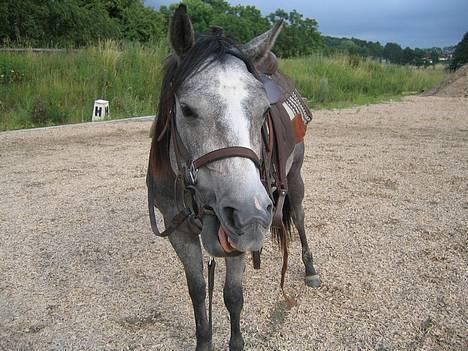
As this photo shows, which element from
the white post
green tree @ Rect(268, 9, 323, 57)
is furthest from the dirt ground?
green tree @ Rect(268, 9, 323, 57)

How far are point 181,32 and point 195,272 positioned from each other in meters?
1.26

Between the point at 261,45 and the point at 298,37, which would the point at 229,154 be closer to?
the point at 261,45

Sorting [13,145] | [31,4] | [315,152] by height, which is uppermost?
[31,4]

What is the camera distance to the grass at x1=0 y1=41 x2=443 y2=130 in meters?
10.4

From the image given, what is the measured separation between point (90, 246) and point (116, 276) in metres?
0.69

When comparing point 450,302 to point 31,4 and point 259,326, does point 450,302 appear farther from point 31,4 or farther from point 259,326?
point 31,4

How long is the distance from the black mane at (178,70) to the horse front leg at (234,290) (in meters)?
0.60

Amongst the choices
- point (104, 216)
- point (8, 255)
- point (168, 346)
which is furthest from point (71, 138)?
point (168, 346)

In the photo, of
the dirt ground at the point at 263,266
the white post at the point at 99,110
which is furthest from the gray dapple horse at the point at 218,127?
the white post at the point at 99,110

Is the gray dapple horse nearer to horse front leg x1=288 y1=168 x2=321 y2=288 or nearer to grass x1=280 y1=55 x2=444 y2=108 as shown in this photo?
horse front leg x1=288 y1=168 x2=321 y2=288

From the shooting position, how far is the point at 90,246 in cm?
399

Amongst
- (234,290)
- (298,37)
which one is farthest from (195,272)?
(298,37)

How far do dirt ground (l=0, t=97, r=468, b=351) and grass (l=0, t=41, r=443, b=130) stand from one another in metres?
3.83

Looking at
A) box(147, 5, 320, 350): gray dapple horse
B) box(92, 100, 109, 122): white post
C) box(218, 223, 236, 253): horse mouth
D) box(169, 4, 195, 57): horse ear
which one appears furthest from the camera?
box(92, 100, 109, 122): white post
